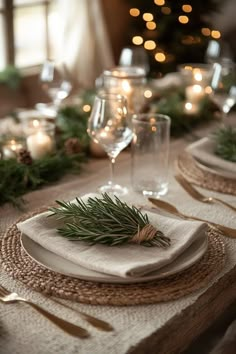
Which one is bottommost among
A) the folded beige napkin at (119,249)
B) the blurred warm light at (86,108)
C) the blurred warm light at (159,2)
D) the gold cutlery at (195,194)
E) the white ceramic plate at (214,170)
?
the gold cutlery at (195,194)

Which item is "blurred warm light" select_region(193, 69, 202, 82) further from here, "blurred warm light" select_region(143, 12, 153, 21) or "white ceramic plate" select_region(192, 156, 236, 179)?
"blurred warm light" select_region(143, 12, 153, 21)

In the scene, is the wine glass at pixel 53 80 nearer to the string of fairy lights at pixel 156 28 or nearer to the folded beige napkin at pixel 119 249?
the folded beige napkin at pixel 119 249

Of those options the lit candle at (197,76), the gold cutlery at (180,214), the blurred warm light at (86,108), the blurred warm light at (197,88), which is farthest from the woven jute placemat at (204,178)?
the lit candle at (197,76)

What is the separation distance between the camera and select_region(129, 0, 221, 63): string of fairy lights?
3754mm

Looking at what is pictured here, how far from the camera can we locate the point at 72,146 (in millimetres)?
1412

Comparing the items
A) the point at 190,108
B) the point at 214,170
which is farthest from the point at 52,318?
the point at 190,108

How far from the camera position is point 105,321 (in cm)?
76

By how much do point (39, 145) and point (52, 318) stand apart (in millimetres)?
655

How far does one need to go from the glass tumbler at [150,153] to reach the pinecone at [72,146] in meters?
0.18

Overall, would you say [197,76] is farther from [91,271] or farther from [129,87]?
[91,271]

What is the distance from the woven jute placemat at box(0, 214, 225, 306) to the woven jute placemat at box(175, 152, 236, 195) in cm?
34

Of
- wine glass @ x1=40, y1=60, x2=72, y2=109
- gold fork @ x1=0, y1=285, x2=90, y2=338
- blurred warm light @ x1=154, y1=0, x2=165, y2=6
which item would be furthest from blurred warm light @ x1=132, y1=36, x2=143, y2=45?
gold fork @ x1=0, y1=285, x2=90, y2=338

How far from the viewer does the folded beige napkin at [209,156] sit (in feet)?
4.18

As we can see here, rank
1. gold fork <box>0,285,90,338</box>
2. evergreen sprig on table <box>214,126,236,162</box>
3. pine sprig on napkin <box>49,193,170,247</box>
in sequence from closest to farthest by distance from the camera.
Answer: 1. gold fork <box>0,285,90,338</box>
2. pine sprig on napkin <box>49,193,170,247</box>
3. evergreen sprig on table <box>214,126,236,162</box>
